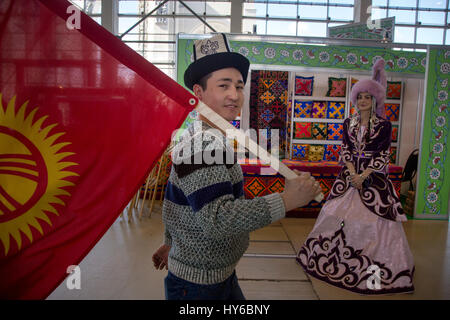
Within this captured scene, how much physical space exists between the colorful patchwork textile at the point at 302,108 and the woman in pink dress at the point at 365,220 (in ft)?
8.02

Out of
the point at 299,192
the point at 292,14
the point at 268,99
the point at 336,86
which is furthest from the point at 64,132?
the point at 292,14

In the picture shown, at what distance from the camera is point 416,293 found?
218cm

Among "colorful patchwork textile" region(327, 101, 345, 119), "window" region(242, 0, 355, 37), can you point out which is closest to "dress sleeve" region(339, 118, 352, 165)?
"colorful patchwork textile" region(327, 101, 345, 119)

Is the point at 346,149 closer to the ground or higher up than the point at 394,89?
closer to the ground

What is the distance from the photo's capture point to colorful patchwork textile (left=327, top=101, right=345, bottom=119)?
195 inches

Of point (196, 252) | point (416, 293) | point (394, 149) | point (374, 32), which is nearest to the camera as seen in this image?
point (196, 252)

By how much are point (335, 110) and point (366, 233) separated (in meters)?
3.18

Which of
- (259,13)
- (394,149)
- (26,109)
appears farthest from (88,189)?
(259,13)

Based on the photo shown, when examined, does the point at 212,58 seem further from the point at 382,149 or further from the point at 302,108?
Result: the point at 302,108

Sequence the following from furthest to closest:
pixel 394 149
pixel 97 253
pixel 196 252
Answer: pixel 394 149
pixel 97 253
pixel 196 252

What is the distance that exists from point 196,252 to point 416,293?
2216 millimetres

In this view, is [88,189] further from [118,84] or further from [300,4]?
[300,4]

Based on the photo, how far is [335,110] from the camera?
4.96 m

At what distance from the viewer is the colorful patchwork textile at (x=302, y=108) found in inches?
194
